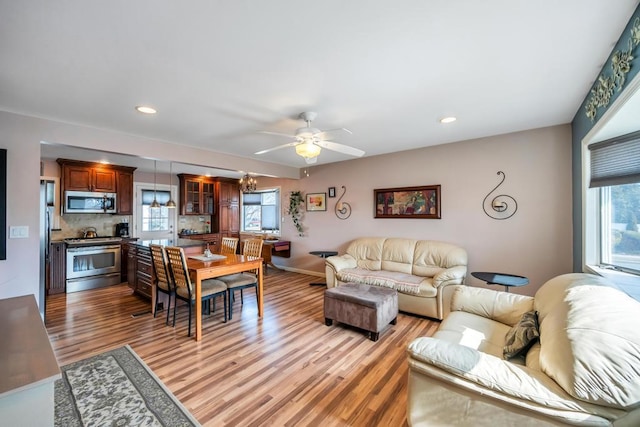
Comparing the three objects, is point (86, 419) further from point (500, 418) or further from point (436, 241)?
point (436, 241)

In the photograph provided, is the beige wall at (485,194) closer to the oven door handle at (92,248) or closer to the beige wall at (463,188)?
the beige wall at (463,188)

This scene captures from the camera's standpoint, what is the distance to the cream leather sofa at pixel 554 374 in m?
1.06

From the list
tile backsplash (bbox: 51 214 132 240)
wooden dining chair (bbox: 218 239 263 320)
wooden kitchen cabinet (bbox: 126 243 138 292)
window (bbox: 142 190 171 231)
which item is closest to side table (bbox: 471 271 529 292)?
wooden dining chair (bbox: 218 239 263 320)

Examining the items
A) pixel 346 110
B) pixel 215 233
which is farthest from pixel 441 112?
pixel 215 233

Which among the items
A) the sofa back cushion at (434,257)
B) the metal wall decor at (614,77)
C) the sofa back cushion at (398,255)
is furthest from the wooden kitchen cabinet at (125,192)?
the metal wall decor at (614,77)

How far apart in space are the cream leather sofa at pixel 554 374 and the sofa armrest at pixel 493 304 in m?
0.51

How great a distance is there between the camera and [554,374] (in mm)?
1197

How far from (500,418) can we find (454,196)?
11.3 feet

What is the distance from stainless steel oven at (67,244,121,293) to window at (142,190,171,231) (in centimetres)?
119

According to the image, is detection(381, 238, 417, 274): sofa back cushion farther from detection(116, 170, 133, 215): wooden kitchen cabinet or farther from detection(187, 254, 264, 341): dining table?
detection(116, 170, 133, 215): wooden kitchen cabinet

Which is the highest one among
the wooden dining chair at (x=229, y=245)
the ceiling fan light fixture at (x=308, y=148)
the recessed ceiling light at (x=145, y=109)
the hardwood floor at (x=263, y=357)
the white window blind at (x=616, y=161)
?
the recessed ceiling light at (x=145, y=109)

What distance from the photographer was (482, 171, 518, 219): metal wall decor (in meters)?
3.74

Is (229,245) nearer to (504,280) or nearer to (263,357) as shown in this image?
(263,357)

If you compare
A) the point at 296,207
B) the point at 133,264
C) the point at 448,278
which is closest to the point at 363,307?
the point at 448,278
